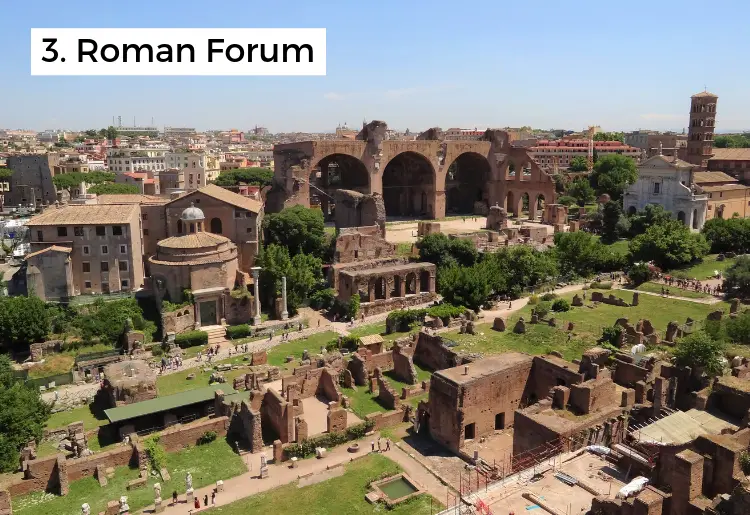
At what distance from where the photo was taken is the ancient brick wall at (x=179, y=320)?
38.5 meters

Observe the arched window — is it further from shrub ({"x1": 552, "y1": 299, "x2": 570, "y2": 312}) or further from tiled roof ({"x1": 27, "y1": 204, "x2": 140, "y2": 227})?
shrub ({"x1": 552, "y1": 299, "x2": 570, "y2": 312})

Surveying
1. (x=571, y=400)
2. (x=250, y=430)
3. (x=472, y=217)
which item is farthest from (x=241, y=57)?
(x=472, y=217)

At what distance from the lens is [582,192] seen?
281ft

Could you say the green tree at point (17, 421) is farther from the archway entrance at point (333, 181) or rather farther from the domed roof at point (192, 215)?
the archway entrance at point (333, 181)

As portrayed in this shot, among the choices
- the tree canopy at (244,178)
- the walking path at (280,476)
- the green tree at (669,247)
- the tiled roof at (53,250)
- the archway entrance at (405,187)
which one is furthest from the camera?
the tree canopy at (244,178)

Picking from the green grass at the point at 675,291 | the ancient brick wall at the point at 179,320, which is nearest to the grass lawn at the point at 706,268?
the green grass at the point at 675,291

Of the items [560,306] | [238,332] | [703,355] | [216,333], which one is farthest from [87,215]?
[703,355]

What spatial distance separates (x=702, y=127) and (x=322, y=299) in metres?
57.8

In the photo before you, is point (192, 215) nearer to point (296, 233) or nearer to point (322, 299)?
point (296, 233)

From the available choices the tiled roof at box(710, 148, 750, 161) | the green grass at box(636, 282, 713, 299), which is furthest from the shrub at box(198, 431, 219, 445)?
the tiled roof at box(710, 148, 750, 161)

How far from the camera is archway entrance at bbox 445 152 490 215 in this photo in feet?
272

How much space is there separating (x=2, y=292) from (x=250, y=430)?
25969mm

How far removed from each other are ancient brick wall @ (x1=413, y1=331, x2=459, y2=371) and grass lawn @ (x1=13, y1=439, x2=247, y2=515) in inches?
485

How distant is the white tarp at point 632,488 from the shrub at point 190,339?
2762 centimetres
